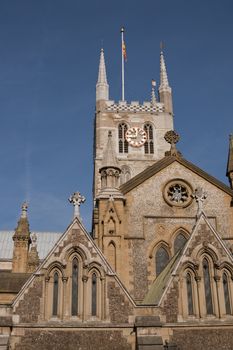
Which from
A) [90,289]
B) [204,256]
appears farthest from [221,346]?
[90,289]

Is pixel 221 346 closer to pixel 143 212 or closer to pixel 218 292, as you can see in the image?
pixel 218 292

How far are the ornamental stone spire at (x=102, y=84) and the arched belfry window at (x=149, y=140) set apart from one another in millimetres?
8748


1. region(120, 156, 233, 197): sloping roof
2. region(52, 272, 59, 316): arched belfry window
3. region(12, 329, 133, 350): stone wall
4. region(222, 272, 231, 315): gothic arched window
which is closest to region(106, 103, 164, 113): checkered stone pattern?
region(120, 156, 233, 197): sloping roof

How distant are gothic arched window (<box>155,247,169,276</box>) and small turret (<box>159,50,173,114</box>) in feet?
183

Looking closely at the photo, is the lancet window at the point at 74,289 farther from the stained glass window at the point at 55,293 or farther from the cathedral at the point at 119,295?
the stained glass window at the point at 55,293

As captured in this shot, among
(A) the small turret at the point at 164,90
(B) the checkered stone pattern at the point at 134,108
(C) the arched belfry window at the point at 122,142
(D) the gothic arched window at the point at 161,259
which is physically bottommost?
(D) the gothic arched window at the point at 161,259

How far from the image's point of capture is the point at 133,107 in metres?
77.7

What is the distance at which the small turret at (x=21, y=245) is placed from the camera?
3691 centimetres

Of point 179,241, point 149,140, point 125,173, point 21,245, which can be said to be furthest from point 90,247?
point 149,140

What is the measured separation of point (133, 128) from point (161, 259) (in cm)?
5246

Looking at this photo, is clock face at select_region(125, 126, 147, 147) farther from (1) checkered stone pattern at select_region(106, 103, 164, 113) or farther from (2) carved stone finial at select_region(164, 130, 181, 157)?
(2) carved stone finial at select_region(164, 130, 181, 157)

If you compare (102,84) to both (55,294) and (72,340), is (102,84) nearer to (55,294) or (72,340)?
(55,294)

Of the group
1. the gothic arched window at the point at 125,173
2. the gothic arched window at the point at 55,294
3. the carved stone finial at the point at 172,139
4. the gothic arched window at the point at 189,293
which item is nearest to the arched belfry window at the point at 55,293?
the gothic arched window at the point at 55,294

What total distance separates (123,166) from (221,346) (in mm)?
54440
